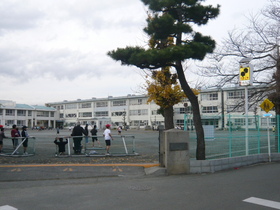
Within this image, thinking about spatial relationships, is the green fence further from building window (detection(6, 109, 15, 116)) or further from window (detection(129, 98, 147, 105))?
building window (detection(6, 109, 15, 116))

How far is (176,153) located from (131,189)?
2.64 m

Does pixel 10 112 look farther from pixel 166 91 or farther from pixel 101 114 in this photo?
pixel 166 91

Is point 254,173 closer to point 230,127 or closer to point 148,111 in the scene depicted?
point 230,127

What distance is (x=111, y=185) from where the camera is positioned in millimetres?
8273

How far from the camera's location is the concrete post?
32.0 feet

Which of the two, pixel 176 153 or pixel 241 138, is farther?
pixel 241 138

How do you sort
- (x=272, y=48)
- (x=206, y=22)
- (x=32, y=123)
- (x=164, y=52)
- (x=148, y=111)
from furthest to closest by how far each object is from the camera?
1. (x=32, y=123)
2. (x=148, y=111)
3. (x=272, y=48)
4. (x=206, y=22)
5. (x=164, y=52)

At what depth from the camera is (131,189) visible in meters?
7.70

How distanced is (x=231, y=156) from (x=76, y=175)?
19.4 feet

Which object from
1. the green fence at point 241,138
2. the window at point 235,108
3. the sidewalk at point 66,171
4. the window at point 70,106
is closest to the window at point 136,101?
the window at point 70,106

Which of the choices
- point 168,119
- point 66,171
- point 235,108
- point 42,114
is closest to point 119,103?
point 42,114

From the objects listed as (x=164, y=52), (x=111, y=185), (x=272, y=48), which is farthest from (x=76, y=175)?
(x=272, y=48)

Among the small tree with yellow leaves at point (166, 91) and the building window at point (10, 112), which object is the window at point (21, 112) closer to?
the building window at point (10, 112)

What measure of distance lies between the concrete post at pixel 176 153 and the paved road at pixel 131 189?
37 cm
